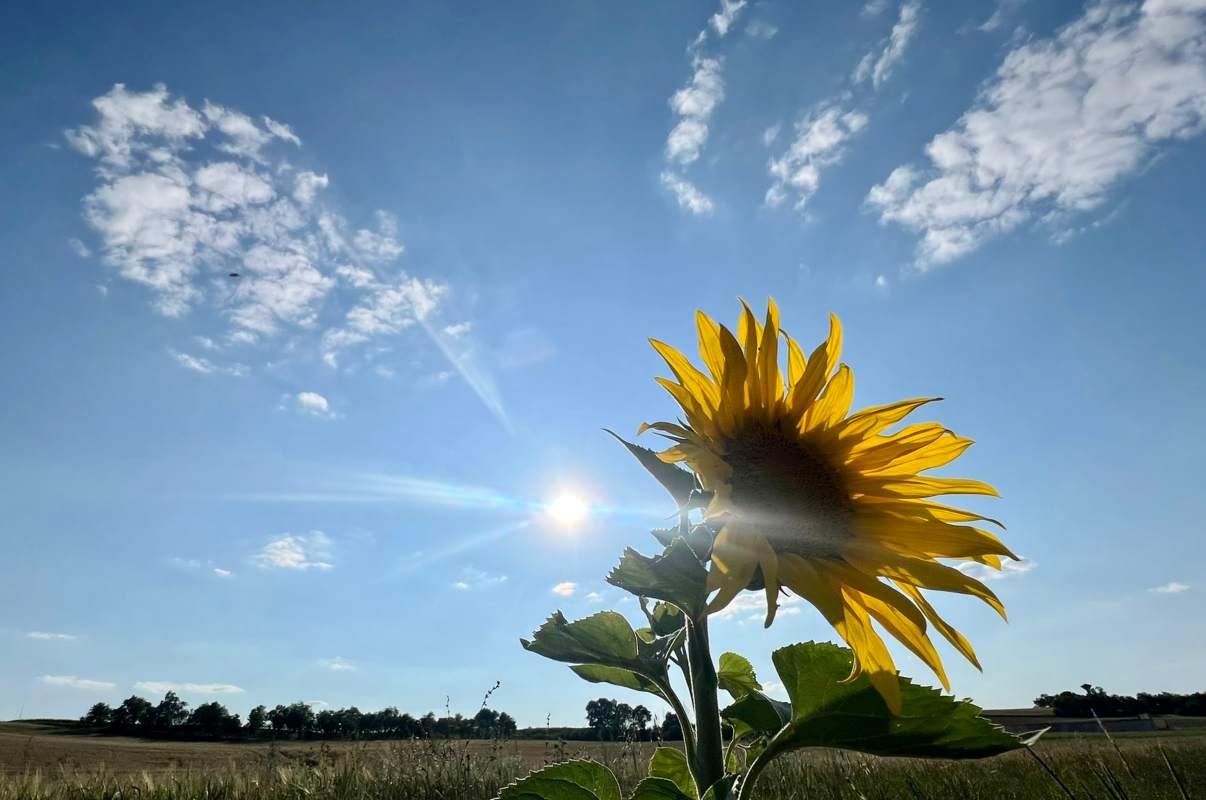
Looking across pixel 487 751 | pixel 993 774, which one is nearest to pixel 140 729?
pixel 487 751

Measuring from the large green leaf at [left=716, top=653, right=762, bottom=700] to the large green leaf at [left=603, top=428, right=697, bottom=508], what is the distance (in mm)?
536

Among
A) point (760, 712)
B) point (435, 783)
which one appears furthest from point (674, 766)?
point (435, 783)

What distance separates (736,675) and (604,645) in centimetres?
35

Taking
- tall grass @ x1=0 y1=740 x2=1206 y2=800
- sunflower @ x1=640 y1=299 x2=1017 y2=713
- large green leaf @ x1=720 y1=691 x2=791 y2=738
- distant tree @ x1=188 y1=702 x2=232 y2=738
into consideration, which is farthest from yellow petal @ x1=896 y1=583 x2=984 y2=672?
distant tree @ x1=188 y1=702 x2=232 y2=738

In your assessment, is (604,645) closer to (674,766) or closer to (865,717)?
(674,766)

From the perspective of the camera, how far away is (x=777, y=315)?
61.4 inches

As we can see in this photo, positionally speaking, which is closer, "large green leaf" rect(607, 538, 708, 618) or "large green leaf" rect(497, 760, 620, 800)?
"large green leaf" rect(607, 538, 708, 618)

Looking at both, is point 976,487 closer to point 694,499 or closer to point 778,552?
point 778,552

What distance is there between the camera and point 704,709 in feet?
4.45

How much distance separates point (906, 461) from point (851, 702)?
23.9 inches

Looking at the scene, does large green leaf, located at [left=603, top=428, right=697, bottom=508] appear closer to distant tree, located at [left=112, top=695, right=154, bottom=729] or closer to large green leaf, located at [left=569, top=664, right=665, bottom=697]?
large green leaf, located at [left=569, top=664, right=665, bottom=697]

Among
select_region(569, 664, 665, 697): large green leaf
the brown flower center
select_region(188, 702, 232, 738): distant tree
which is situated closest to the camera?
the brown flower center

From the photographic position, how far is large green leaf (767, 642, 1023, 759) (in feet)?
4.48

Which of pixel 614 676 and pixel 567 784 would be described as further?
pixel 614 676
